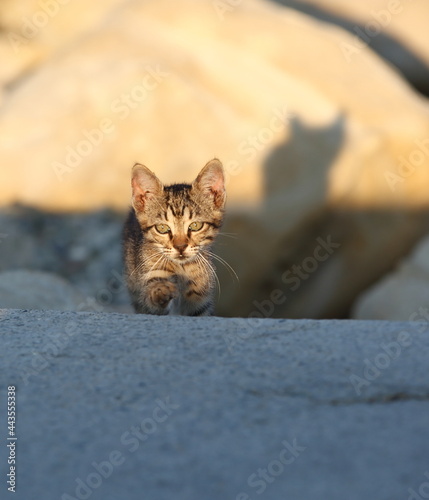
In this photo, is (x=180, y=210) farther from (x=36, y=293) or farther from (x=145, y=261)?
(x=36, y=293)

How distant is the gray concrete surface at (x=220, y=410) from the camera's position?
242 centimetres

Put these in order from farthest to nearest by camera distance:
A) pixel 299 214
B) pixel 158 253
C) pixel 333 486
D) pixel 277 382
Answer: pixel 299 214 → pixel 158 253 → pixel 277 382 → pixel 333 486

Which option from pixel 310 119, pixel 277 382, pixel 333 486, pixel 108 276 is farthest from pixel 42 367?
pixel 310 119

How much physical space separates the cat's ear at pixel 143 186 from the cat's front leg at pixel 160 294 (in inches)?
18.5

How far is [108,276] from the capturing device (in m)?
8.41

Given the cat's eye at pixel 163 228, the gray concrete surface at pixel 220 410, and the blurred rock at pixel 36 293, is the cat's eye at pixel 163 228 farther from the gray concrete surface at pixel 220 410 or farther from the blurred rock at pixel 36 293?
the blurred rock at pixel 36 293

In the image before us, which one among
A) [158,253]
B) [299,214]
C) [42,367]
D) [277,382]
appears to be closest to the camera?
[277,382]

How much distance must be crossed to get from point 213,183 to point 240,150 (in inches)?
167

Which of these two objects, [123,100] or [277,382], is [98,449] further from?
[123,100]

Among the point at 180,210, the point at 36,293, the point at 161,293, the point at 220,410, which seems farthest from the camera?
the point at 36,293

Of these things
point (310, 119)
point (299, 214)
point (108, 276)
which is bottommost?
point (108, 276)

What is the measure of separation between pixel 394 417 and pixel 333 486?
0.44 meters

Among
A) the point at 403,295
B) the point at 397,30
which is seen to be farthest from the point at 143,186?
the point at 397,30

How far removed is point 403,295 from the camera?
Answer: 8562 millimetres
